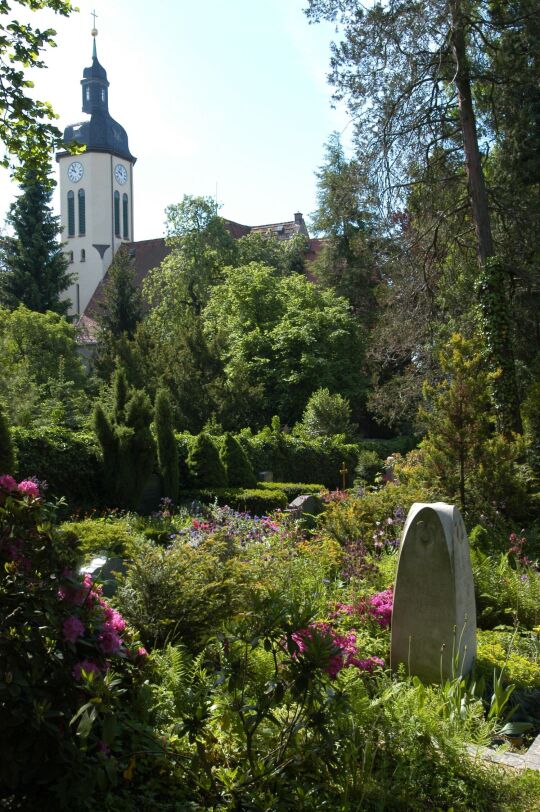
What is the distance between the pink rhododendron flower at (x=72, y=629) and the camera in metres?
2.66

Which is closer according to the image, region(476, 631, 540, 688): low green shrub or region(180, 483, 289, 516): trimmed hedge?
region(476, 631, 540, 688): low green shrub

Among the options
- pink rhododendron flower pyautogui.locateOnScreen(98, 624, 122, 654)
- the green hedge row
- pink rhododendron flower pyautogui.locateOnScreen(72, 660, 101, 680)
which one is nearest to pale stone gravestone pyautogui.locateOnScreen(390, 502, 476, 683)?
pink rhododendron flower pyautogui.locateOnScreen(98, 624, 122, 654)

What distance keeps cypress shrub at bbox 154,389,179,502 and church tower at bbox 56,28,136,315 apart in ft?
148

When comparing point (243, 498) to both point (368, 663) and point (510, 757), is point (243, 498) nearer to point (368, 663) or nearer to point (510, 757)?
point (368, 663)

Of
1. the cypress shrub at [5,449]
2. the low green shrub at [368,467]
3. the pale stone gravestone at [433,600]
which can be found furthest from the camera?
the low green shrub at [368,467]

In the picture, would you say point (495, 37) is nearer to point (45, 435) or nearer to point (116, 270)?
point (45, 435)

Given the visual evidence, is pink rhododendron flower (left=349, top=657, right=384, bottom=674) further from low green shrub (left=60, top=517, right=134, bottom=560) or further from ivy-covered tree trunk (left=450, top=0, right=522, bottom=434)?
ivy-covered tree trunk (left=450, top=0, right=522, bottom=434)

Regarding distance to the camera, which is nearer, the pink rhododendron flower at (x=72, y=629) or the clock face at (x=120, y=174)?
the pink rhododendron flower at (x=72, y=629)

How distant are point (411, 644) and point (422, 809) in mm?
1661

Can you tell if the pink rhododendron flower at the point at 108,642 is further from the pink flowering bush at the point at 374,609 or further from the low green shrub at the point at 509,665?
the pink flowering bush at the point at 374,609

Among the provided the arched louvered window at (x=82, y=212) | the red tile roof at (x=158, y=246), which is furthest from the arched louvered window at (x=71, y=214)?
the red tile roof at (x=158, y=246)

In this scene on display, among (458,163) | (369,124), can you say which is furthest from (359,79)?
(458,163)

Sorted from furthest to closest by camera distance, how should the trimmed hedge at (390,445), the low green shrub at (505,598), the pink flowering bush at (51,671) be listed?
the trimmed hedge at (390,445), the low green shrub at (505,598), the pink flowering bush at (51,671)

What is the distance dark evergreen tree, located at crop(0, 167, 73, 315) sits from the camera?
33.5 meters
